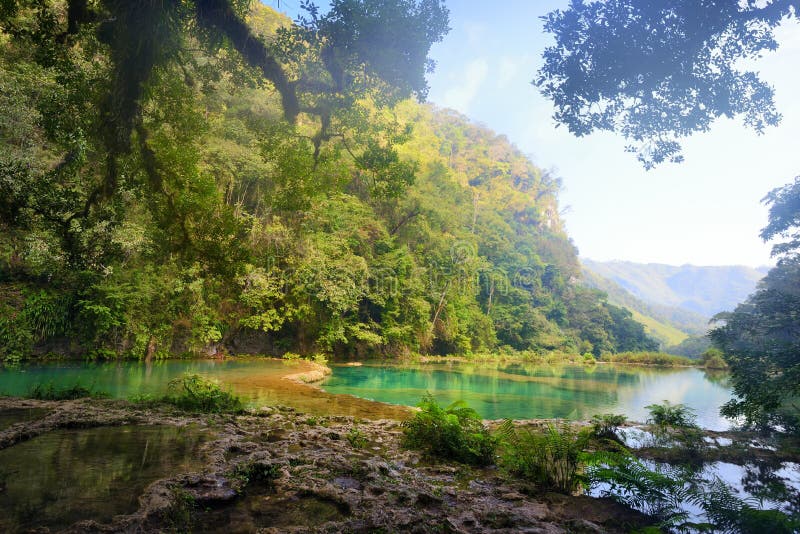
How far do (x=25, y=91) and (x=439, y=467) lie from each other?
13.7m

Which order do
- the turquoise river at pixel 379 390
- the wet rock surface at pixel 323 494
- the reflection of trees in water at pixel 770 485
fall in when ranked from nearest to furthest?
the wet rock surface at pixel 323 494 → the reflection of trees in water at pixel 770 485 → the turquoise river at pixel 379 390

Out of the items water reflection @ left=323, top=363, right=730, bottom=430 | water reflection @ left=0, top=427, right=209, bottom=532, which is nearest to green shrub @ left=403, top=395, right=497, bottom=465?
water reflection @ left=0, top=427, right=209, bottom=532

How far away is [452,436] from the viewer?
5.83 meters

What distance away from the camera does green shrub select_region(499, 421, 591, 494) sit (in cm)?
471

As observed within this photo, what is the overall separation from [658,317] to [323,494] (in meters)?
135

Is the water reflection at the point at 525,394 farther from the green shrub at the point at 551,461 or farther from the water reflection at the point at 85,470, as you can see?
the water reflection at the point at 85,470

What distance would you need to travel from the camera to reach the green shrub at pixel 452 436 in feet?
18.6

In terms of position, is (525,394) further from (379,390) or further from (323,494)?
(323,494)

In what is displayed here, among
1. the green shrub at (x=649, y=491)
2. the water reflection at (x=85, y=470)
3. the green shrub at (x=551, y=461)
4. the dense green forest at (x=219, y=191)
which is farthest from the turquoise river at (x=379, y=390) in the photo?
the water reflection at (x=85, y=470)

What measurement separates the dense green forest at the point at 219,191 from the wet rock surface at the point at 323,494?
9.29 ft

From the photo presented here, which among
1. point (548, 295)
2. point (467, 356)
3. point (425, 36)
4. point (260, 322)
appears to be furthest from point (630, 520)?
point (548, 295)

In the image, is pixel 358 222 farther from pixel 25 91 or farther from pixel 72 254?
pixel 72 254

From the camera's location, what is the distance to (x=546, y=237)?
257ft

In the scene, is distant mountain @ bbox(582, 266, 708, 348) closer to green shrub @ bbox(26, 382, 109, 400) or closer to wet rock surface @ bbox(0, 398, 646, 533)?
wet rock surface @ bbox(0, 398, 646, 533)
